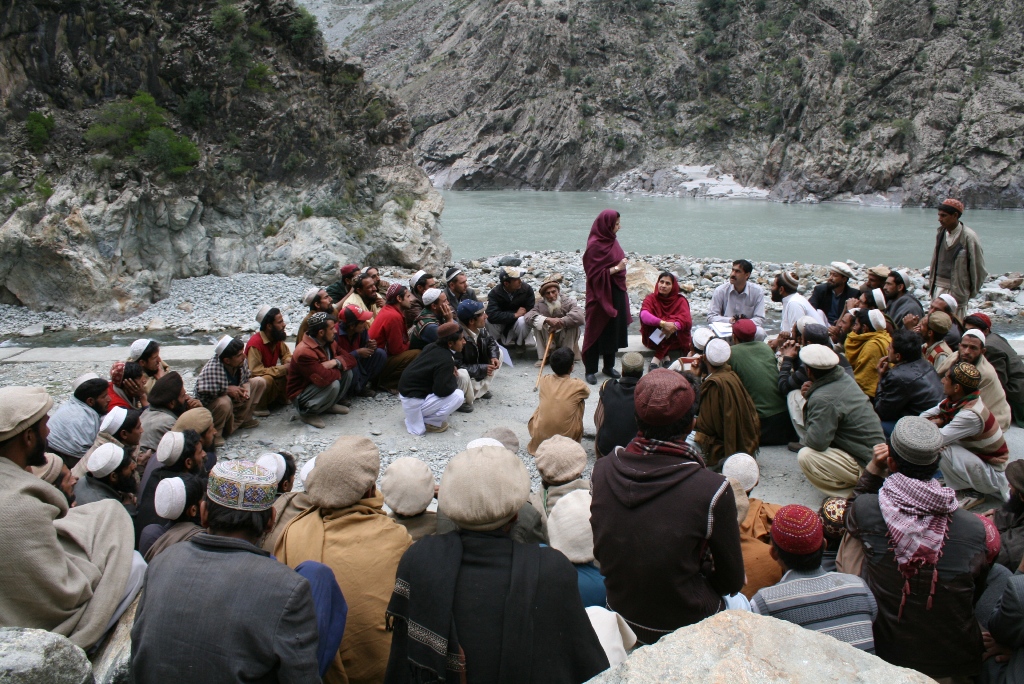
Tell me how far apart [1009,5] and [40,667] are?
5437cm

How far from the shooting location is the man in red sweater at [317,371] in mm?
5039

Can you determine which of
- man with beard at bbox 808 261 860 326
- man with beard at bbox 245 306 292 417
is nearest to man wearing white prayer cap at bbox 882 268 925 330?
man with beard at bbox 808 261 860 326

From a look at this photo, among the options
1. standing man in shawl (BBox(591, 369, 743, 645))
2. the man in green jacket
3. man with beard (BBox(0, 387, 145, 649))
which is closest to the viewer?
standing man in shawl (BBox(591, 369, 743, 645))

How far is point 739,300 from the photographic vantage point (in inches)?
248

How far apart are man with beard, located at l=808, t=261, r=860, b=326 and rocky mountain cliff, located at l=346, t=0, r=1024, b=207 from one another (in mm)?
36687

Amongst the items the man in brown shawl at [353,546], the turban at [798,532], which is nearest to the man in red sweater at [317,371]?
the man in brown shawl at [353,546]

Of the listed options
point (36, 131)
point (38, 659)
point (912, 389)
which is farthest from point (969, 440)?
point (36, 131)

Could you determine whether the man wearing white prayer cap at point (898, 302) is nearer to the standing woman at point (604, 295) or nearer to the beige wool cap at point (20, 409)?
the standing woman at point (604, 295)

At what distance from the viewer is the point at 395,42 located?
77625mm

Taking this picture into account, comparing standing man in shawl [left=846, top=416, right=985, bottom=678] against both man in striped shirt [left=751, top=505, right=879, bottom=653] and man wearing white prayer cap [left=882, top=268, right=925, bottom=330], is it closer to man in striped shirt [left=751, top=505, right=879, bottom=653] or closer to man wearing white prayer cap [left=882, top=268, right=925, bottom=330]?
man in striped shirt [left=751, top=505, right=879, bottom=653]

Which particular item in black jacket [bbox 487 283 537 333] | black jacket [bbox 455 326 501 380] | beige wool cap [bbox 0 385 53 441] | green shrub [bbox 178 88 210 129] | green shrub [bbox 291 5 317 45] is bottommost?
black jacket [bbox 455 326 501 380]

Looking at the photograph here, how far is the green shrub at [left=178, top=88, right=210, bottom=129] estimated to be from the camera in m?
11.6

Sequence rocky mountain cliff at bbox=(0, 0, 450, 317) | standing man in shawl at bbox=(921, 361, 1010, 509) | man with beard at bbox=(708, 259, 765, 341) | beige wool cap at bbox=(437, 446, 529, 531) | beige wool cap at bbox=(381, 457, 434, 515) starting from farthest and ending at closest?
1. rocky mountain cliff at bbox=(0, 0, 450, 317)
2. man with beard at bbox=(708, 259, 765, 341)
3. standing man in shawl at bbox=(921, 361, 1010, 509)
4. beige wool cap at bbox=(381, 457, 434, 515)
5. beige wool cap at bbox=(437, 446, 529, 531)

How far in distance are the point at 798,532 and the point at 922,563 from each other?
1.33 feet
